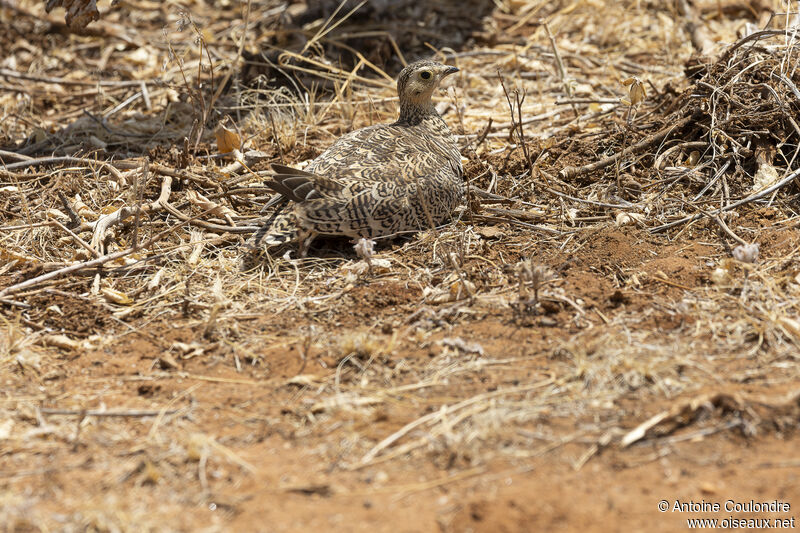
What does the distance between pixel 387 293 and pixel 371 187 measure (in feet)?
2.49

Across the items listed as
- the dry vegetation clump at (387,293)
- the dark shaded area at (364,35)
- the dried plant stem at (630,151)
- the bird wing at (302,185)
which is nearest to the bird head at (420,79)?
the dry vegetation clump at (387,293)

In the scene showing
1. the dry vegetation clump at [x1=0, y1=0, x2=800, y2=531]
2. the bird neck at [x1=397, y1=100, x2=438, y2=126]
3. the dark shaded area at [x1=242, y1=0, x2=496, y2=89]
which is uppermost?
the dark shaded area at [x1=242, y1=0, x2=496, y2=89]

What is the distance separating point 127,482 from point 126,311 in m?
1.52

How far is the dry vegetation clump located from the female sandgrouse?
0.18 meters

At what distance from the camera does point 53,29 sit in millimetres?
8859

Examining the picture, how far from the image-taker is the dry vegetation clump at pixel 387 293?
329 cm

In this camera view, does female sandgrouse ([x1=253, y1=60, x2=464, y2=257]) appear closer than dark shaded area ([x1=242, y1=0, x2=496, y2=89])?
Yes

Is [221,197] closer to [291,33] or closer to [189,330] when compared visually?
[189,330]

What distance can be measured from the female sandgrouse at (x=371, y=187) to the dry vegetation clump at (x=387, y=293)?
183mm

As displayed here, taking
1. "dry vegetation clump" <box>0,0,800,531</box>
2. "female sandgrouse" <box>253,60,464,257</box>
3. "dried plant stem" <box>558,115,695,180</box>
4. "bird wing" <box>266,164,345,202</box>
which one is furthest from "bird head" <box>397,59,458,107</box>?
"bird wing" <box>266,164,345,202</box>

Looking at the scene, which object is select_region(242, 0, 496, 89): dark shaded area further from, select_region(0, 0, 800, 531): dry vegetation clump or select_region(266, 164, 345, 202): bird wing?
select_region(266, 164, 345, 202): bird wing

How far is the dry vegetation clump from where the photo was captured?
3.29 meters

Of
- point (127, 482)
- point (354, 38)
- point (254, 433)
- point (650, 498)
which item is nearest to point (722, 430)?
point (650, 498)

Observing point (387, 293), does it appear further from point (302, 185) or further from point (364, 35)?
point (364, 35)
